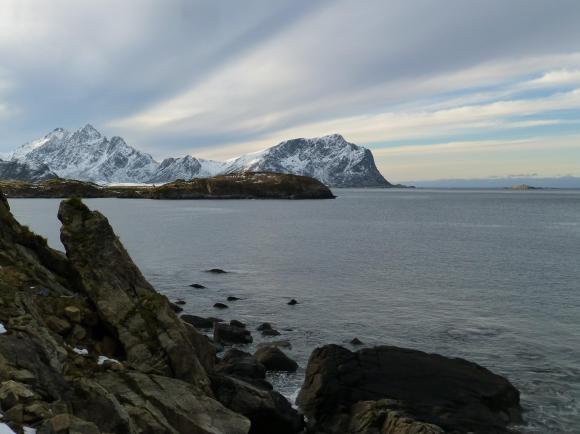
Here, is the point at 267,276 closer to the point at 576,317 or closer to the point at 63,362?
the point at 576,317

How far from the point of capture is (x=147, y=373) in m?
19.2

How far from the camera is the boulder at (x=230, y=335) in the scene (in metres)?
37.2

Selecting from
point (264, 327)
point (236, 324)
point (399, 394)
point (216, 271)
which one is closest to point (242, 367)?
point (399, 394)

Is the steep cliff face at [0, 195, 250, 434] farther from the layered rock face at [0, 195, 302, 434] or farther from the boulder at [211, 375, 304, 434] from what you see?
the boulder at [211, 375, 304, 434]

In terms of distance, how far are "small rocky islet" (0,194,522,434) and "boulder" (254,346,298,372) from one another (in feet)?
0.31

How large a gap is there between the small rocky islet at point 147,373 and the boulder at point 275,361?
9cm

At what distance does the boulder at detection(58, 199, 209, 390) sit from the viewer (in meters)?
21.6

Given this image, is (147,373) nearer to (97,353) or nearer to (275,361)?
(97,353)

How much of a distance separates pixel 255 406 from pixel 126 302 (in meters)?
8.04

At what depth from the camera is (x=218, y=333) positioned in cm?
3769

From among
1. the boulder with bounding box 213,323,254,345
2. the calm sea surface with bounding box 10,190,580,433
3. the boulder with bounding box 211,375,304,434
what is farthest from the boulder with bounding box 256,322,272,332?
the boulder with bounding box 211,375,304,434

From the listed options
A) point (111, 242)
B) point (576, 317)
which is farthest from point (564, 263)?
point (111, 242)

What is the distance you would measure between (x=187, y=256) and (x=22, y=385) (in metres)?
72.9

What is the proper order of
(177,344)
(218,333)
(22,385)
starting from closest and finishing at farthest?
1. (22,385)
2. (177,344)
3. (218,333)
